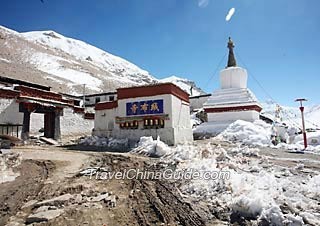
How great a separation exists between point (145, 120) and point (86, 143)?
513cm

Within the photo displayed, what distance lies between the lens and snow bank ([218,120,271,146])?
54.2 feet

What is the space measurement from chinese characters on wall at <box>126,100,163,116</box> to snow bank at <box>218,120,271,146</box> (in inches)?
270

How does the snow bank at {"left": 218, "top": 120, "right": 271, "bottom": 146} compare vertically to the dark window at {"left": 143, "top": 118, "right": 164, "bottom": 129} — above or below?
below

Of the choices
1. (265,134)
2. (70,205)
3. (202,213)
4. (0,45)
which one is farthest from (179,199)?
(0,45)

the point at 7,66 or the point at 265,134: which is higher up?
the point at 7,66

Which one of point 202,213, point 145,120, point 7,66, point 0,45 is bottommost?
point 202,213

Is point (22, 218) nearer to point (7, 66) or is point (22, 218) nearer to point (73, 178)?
point (73, 178)

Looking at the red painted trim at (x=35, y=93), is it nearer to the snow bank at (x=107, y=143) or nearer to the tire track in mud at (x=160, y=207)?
the snow bank at (x=107, y=143)

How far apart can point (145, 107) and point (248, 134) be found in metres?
8.64

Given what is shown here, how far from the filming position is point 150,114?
14.6 m

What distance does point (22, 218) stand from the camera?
4238mm

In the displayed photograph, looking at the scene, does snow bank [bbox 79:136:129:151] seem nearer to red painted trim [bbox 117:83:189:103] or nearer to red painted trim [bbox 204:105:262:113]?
red painted trim [bbox 117:83:189:103]

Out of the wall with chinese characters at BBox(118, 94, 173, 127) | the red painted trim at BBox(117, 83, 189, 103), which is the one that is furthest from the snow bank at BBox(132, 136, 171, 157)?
the red painted trim at BBox(117, 83, 189, 103)

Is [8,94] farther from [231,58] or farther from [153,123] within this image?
[231,58]
